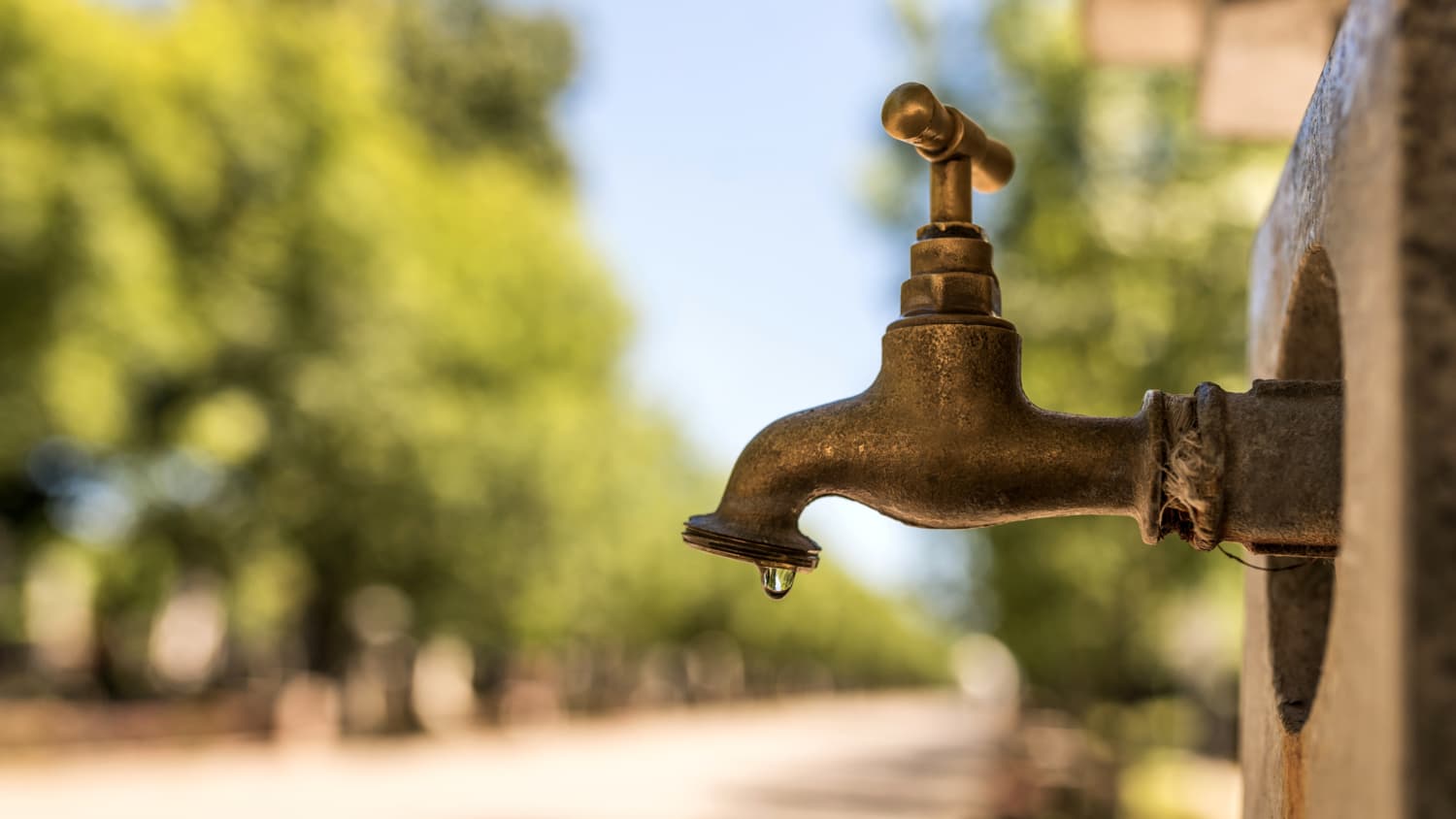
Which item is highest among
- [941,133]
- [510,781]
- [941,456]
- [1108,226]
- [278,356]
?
[278,356]

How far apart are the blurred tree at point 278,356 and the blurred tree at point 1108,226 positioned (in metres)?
10.7

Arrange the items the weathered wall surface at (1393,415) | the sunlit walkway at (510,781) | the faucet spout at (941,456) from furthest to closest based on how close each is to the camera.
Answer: the sunlit walkway at (510,781)
the faucet spout at (941,456)
the weathered wall surface at (1393,415)

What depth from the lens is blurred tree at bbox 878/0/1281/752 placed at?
11117mm

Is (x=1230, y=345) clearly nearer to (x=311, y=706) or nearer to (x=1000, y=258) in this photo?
(x=1000, y=258)

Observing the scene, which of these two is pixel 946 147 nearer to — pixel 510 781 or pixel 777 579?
pixel 777 579

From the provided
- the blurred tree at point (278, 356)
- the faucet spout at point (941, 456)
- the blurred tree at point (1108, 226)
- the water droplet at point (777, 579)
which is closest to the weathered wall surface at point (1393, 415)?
the faucet spout at point (941, 456)

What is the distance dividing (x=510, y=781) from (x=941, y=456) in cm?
1852

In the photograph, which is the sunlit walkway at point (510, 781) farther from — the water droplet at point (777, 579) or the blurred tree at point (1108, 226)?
the water droplet at point (777, 579)

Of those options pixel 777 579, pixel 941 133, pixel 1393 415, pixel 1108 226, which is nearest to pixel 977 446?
pixel 777 579

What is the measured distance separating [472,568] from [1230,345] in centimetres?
1582

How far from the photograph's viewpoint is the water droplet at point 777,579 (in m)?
1.98

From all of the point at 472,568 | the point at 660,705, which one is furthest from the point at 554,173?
the point at 472,568

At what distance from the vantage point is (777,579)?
201 centimetres

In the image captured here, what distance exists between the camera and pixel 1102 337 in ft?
38.3
